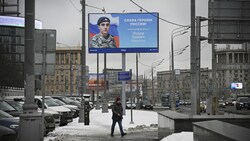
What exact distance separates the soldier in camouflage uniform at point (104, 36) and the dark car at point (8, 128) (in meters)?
22.7

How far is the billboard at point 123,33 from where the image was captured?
3678cm

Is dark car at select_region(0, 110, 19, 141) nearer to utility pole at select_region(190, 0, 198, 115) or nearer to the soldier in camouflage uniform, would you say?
utility pole at select_region(190, 0, 198, 115)

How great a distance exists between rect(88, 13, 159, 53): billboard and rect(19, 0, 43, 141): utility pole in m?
24.5

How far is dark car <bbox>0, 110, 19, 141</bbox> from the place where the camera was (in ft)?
38.3

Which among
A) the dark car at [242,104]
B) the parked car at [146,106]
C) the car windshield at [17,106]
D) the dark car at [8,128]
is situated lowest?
the parked car at [146,106]

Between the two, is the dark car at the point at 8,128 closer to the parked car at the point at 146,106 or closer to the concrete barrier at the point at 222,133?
the concrete barrier at the point at 222,133

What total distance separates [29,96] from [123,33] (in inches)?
994

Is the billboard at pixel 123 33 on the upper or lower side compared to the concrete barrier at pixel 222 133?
upper

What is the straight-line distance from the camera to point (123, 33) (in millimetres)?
37188

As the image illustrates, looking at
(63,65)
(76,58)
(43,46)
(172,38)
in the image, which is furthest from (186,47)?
(76,58)

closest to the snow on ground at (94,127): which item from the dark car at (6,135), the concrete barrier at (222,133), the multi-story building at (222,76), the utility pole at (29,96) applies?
the utility pole at (29,96)

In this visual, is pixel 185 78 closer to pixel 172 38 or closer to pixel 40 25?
pixel 40 25

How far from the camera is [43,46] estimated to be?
13.9 metres

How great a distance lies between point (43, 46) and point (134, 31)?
23.5m
